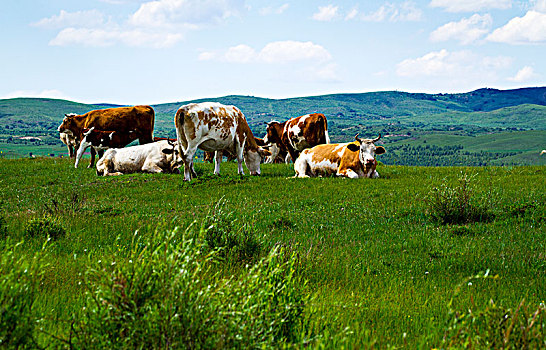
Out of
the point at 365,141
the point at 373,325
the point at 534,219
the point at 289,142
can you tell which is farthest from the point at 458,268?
the point at 289,142

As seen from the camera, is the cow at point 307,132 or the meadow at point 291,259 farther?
the cow at point 307,132

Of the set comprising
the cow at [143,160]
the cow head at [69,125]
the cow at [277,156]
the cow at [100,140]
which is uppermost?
the cow head at [69,125]

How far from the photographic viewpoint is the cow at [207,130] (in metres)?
17.6

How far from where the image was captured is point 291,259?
13.5ft

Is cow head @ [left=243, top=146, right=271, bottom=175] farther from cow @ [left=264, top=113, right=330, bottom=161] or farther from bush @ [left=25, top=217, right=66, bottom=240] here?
bush @ [left=25, top=217, right=66, bottom=240]

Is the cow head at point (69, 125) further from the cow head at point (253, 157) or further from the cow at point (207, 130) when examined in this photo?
the cow head at point (253, 157)

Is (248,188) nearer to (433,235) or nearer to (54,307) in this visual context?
(433,235)

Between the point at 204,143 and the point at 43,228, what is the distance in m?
10.7

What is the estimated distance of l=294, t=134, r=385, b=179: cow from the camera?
1828 centimetres

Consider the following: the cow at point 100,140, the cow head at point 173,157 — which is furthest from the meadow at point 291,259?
the cow at point 100,140

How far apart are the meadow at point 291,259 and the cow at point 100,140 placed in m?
5.89

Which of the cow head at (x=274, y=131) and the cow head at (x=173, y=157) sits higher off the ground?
the cow head at (x=274, y=131)

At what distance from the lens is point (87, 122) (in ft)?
83.9

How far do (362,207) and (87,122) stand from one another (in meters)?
19.3
